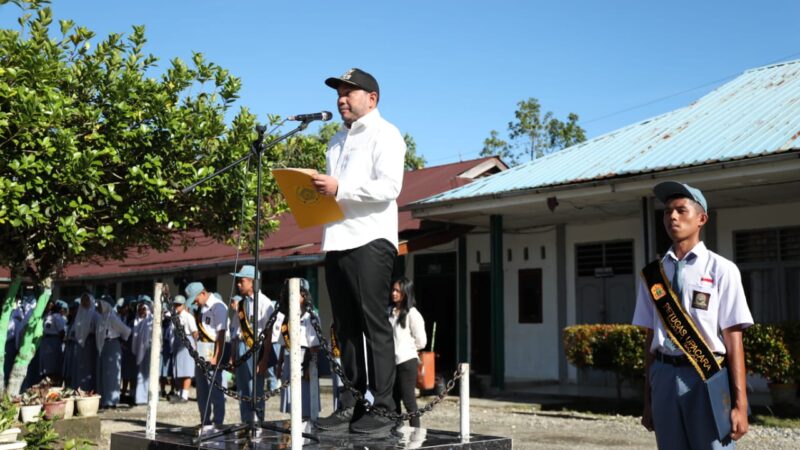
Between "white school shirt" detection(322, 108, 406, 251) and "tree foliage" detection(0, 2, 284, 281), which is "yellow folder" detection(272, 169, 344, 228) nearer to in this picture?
"white school shirt" detection(322, 108, 406, 251)

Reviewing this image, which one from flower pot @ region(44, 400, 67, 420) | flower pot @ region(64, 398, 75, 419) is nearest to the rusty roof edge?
flower pot @ region(64, 398, 75, 419)

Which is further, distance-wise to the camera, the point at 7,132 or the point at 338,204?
the point at 7,132

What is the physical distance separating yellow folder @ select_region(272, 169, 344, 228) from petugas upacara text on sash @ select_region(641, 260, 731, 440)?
68.5 inches

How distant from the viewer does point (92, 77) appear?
9656 mm

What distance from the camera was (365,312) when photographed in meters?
4.73

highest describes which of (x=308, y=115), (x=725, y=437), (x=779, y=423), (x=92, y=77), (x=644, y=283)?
(x=92, y=77)

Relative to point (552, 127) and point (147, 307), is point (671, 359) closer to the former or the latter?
point (147, 307)

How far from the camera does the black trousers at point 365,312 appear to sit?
4.72 metres

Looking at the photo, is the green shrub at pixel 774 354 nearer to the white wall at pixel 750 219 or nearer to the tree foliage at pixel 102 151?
the white wall at pixel 750 219

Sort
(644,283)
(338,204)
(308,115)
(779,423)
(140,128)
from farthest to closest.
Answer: (779,423)
(140,128)
(308,115)
(338,204)
(644,283)

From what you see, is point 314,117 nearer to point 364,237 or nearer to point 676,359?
point 364,237

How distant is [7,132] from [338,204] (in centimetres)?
549

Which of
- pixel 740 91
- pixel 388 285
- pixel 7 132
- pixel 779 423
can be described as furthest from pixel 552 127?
pixel 388 285

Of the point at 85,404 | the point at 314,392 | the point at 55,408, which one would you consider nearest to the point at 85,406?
the point at 85,404
